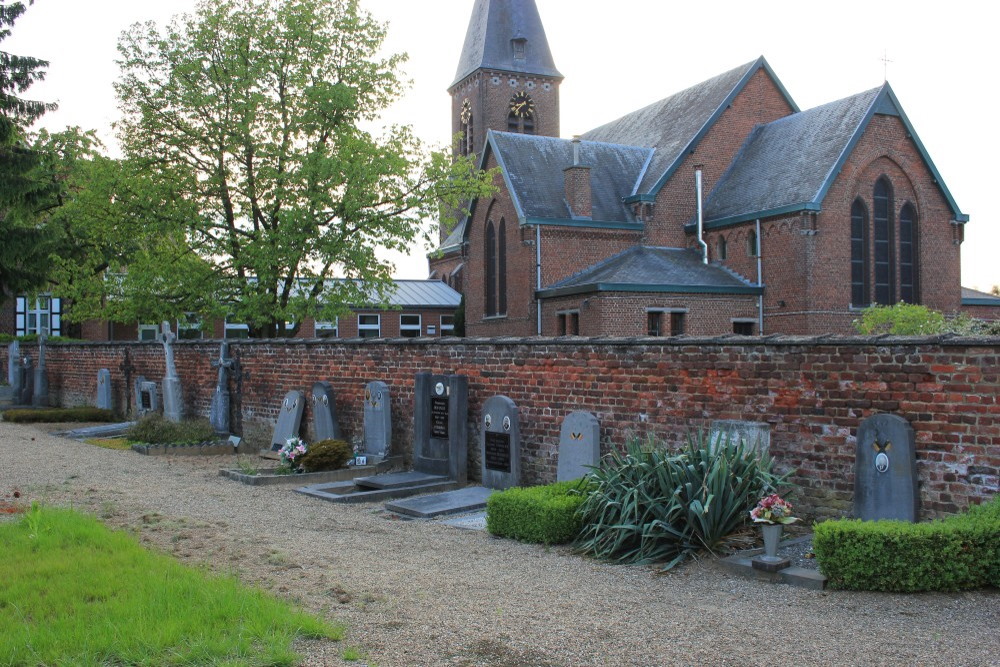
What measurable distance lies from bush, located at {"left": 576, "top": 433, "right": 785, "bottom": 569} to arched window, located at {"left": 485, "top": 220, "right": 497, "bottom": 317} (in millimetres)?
25648

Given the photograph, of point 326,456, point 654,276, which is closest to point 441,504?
point 326,456

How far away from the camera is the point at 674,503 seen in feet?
24.7

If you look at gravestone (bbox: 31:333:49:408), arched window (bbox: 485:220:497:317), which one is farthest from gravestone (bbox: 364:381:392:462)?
arched window (bbox: 485:220:497:317)

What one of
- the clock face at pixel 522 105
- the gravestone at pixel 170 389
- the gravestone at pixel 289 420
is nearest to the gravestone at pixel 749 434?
the gravestone at pixel 289 420

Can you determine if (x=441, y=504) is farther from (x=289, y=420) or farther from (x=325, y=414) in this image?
(x=289, y=420)

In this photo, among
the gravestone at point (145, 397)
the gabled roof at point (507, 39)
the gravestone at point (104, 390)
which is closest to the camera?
the gravestone at point (145, 397)

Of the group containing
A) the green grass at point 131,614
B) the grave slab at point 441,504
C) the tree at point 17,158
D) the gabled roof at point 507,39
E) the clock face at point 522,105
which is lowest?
the grave slab at point 441,504

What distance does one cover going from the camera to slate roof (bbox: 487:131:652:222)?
1214 inches

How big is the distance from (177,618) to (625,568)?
361 cm

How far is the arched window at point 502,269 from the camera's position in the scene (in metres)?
32.7

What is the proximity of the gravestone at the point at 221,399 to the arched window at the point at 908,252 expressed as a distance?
2315 cm

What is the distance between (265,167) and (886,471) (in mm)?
17097

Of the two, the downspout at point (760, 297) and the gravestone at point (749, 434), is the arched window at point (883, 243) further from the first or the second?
the gravestone at point (749, 434)

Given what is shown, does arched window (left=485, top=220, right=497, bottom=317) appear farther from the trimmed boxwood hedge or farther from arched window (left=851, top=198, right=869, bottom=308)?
the trimmed boxwood hedge
